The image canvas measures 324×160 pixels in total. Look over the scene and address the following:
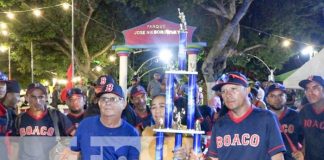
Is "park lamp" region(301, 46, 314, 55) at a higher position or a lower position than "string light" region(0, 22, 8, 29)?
lower

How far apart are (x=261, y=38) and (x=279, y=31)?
2012 millimetres

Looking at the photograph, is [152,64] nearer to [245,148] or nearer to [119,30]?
[119,30]

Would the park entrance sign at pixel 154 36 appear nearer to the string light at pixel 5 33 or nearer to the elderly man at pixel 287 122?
the elderly man at pixel 287 122

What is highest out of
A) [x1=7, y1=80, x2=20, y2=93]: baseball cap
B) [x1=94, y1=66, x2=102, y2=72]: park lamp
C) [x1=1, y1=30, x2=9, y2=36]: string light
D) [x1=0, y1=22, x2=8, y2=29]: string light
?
[x1=0, y1=22, x2=8, y2=29]: string light

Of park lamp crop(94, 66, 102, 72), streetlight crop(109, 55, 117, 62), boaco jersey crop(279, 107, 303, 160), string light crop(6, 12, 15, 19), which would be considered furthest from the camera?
park lamp crop(94, 66, 102, 72)

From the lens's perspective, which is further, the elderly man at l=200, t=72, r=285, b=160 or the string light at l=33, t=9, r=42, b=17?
the string light at l=33, t=9, r=42, b=17

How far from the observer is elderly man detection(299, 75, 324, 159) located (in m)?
5.60

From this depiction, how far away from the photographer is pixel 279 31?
2158 centimetres

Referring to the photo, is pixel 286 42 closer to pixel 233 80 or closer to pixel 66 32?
pixel 66 32

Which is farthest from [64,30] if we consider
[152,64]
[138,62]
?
[152,64]


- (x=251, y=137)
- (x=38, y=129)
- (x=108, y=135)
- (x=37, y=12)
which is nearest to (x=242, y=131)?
(x=251, y=137)

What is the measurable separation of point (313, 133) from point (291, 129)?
29 cm

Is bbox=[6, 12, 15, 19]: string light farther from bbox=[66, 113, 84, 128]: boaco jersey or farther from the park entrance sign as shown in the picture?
bbox=[66, 113, 84, 128]: boaco jersey

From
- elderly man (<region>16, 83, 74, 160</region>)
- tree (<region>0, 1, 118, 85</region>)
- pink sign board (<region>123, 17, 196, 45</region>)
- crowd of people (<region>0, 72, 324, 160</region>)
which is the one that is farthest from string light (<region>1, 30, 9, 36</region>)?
elderly man (<region>16, 83, 74, 160</region>)
